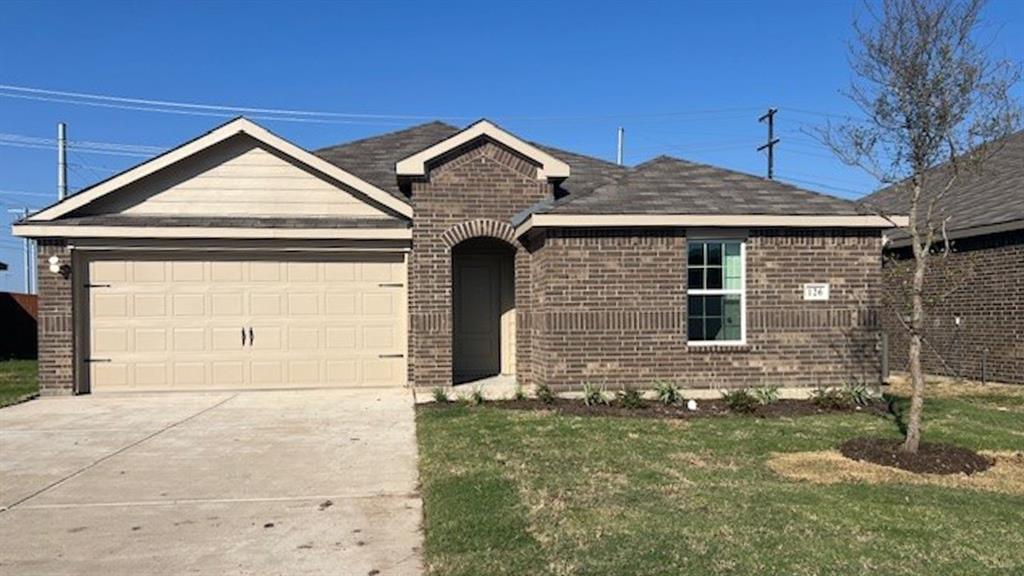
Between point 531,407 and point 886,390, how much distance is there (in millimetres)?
6023

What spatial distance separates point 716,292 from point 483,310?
4.24 m

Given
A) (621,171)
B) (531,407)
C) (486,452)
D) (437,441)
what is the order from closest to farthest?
1. (486,452)
2. (437,441)
3. (531,407)
4. (621,171)

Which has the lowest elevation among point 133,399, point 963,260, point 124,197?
point 133,399

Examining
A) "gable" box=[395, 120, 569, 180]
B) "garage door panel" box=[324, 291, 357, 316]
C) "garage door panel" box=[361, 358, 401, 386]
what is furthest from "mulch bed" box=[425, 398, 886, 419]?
"gable" box=[395, 120, 569, 180]

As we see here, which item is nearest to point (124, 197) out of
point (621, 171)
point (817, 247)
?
point (621, 171)

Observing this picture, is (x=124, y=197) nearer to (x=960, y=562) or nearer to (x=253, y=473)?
(x=253, y=473)

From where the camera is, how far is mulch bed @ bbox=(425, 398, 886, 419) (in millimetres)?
10078

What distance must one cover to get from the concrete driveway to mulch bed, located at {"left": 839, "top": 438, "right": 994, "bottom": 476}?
4.20 m

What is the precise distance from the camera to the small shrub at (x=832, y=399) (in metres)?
10.5

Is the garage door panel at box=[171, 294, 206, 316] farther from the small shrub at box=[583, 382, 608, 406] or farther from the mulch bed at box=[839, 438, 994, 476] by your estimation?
the mulch bed at box=[839, 438, 994, 476]

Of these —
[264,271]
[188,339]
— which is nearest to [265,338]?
[264,271]

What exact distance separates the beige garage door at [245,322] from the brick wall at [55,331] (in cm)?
37

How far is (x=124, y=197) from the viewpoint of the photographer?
1302 cm

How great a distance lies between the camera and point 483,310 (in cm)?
1429
